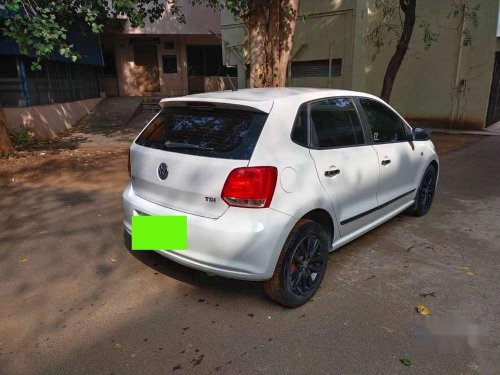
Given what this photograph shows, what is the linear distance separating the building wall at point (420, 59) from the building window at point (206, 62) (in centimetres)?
649

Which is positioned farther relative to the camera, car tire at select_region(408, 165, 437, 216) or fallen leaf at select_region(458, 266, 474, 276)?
car tire at select_region(408, 165, 437, 216)

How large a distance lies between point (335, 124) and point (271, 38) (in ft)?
13.6

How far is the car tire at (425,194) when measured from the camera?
4961mm

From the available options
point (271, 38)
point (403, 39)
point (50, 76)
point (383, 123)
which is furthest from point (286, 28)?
point (50, 76)

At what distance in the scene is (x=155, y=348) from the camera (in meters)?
2.68

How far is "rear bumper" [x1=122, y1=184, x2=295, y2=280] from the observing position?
109 inches

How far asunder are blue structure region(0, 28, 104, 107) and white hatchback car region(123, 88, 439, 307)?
686 centimetres

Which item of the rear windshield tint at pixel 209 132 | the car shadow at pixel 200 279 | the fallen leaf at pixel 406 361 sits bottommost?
the fallen leaf at pixel 406 361

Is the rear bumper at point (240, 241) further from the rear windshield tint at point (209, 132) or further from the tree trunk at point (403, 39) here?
the tree trunk at point (403, 39)

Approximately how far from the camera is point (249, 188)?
2775 millimetres

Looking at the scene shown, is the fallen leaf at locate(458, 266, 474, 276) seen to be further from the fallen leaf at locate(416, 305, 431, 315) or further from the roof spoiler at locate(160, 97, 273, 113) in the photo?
the roof spoiler at locate(160, 97, 273, 113)

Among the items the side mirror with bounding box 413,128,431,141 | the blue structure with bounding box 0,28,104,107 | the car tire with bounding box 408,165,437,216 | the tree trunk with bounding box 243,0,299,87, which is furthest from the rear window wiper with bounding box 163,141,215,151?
the blue structure with bounding box 0,28,104,107

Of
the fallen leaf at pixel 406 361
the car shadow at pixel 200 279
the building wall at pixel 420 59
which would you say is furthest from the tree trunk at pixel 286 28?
the fallen leaf at pixel 406 361

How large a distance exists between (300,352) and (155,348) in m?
0.93
